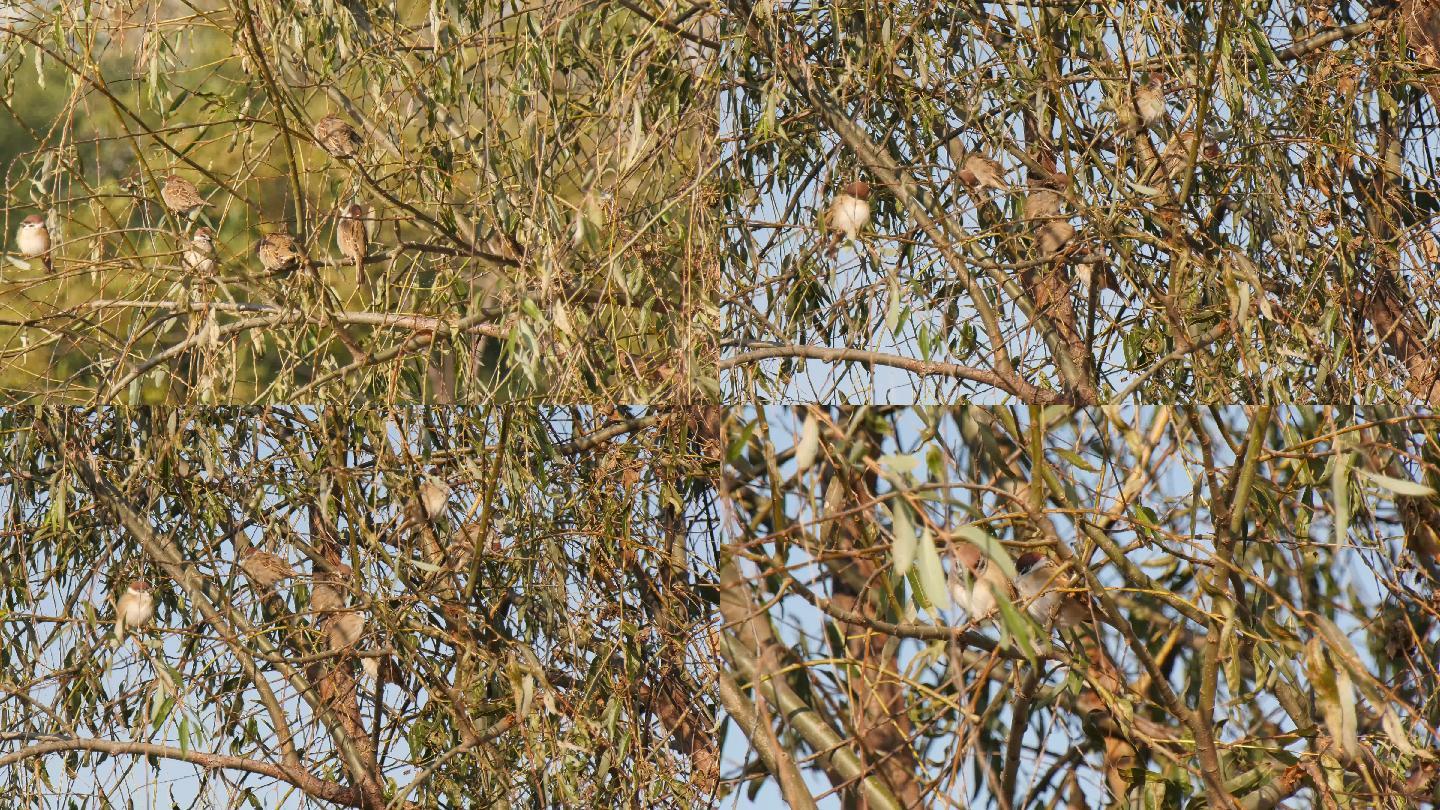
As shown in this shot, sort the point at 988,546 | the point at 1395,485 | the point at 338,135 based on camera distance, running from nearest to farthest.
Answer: the point at 988,546, the point at 1395,485, the point at 338,135

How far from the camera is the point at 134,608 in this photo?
126 cm

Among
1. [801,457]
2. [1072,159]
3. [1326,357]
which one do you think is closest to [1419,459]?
[1326,357]

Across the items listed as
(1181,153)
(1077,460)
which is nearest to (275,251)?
(1077,460)

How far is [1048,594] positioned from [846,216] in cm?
65

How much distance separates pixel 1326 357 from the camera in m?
1.60

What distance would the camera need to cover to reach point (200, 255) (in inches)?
60.0

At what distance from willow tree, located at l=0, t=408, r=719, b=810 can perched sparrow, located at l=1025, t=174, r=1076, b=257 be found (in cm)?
69

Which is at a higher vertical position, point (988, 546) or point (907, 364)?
point (907, 364)

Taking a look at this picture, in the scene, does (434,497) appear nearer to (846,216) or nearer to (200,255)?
(200,255)

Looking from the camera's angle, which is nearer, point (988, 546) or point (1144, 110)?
Answer: point (988, 546)

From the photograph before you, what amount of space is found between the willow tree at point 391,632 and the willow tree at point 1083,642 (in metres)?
0.09

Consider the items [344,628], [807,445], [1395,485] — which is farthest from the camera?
[344,628]

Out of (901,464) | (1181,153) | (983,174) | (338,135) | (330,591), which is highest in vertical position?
(338,135)

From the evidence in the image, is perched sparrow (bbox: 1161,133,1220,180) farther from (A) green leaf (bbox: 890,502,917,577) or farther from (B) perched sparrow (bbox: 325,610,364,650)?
(B) perched sparrow (bbox: 325,610,364,650)
